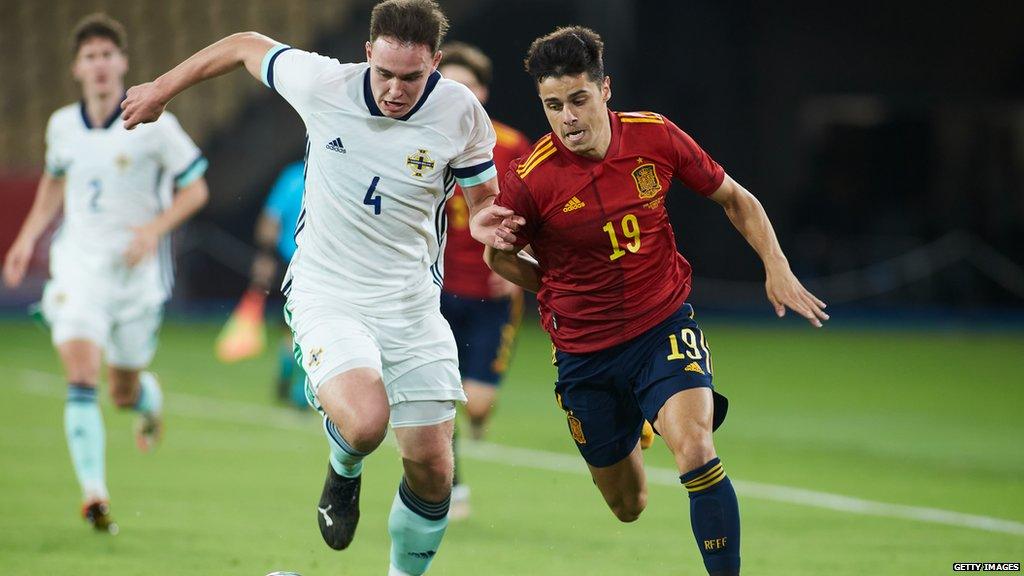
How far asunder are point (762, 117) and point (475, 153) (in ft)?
61.9

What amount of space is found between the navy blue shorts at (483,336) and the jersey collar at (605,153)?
3500mm

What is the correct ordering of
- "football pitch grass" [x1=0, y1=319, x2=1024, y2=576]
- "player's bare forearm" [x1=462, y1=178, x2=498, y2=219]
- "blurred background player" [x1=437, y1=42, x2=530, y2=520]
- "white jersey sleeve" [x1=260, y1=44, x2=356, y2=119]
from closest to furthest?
1. "white jersey sleeve" [x1=260, y1=44, x2=356, y2=119]
2. "player's bare forearm" [x1=462, y1=178, x2=498, y2=219]
3. "football pitch grass" [x1=0, y1=319, x2=1024, y2=576]
4. "blurred background player" [x1=437, y1=42, x2=530, y2=520]

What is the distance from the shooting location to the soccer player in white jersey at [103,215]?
849 centimetres

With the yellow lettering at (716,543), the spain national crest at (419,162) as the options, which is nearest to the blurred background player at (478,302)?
the spain national crest at (419,162)

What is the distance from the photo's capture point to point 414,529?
6.12m

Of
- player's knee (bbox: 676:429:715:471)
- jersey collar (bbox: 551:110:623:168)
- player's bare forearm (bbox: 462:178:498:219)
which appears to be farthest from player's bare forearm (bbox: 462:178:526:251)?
player's knee (bbox: 676:429:715:471)

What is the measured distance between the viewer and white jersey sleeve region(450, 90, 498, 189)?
6199mm

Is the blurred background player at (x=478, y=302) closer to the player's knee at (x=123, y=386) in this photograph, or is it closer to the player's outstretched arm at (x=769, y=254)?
the player's knee at (x=123, y=386)

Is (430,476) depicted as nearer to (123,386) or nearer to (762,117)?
(123,386)

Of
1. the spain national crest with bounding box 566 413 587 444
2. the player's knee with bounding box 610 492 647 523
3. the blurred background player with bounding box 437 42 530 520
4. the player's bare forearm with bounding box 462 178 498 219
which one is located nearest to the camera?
the player's bare forearm with bounding box 462 178 498 219

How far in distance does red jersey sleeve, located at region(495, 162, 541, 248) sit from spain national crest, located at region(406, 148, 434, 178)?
1.09 ft

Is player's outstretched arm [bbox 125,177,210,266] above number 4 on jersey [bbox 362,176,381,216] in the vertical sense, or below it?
below

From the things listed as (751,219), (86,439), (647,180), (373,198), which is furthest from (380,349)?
(86,439)

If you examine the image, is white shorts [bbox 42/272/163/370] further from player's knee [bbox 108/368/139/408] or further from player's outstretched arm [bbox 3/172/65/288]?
player's outstretched arm [bbox 3/172/65/288]
